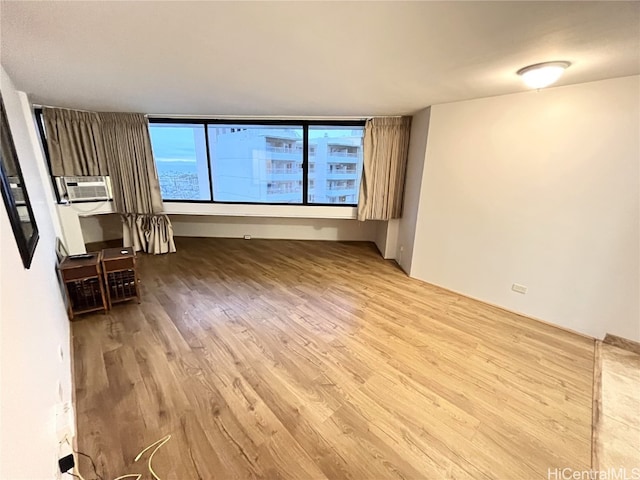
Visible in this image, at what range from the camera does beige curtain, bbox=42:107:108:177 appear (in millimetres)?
3416

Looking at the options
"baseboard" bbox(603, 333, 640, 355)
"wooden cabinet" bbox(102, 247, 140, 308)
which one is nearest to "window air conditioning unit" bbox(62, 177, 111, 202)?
"wooden cabinet" bbox(102, 247, 140, 308)

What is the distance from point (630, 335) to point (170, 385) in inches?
145

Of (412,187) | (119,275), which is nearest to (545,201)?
(412,187)

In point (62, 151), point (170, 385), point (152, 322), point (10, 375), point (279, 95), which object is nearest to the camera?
point (10, 375)

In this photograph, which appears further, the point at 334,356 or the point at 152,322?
the point at 152,322

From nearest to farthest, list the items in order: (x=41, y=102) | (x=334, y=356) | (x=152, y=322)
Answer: (x=334, y=356) → (x=152, y=322) → (x=41, y=102)

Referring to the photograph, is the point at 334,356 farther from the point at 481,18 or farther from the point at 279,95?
the point at 279,95

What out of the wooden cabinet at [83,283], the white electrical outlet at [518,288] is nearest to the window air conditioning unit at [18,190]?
the wooden cabinet at [83,283]

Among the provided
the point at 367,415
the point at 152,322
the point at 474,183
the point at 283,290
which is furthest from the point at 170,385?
the point at 474,183

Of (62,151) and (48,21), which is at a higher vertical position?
(48,21)

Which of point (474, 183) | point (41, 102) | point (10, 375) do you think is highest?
point (41, 102)

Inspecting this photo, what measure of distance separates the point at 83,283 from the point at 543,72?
13.6 ft

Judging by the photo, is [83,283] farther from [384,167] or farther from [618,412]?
[618,412]

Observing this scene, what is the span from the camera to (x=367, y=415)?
1681 millimetres
